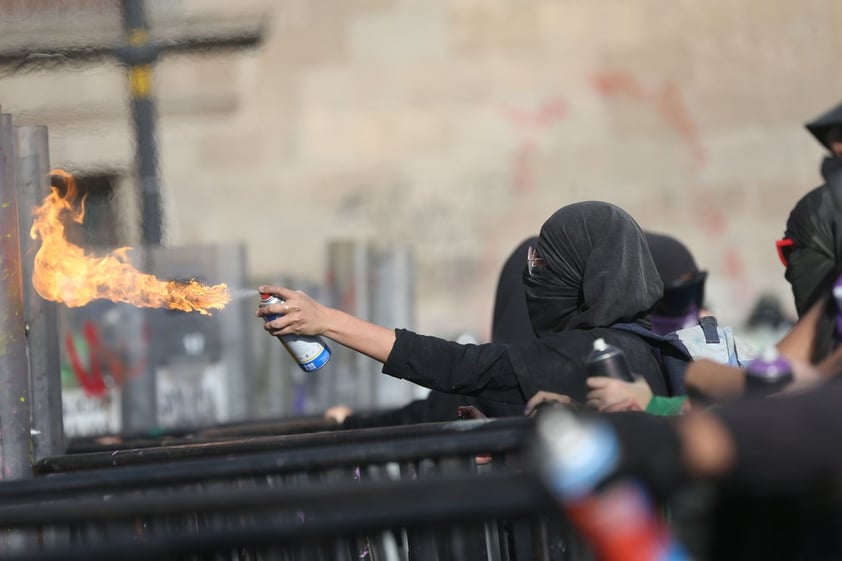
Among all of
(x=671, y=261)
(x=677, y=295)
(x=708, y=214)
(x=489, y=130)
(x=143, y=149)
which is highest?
(x=489, y=130)

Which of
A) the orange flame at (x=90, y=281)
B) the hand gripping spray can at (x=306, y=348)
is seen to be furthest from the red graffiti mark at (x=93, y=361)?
the hand gripping spray can at (x=306, y=348)

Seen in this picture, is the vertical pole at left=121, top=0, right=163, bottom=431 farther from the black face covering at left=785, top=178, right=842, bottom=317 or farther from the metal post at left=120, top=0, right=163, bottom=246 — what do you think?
the black face covering at left=785, top=178, right=842, bottom=317

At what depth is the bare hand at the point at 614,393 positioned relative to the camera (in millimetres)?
3129

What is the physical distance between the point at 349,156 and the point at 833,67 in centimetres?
433

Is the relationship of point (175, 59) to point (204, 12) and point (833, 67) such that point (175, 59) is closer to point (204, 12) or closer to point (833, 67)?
point (204, 12)

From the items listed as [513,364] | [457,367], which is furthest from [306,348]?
[513,364]

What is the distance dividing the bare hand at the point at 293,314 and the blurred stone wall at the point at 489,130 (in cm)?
734

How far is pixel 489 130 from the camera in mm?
11719

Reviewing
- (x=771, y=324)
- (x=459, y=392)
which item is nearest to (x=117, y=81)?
(x=771, y=324)

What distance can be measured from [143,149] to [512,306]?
14.8ft

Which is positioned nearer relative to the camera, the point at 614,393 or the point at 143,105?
the point at 614,393

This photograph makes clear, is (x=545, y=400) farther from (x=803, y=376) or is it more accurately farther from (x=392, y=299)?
(x=392, y=299)

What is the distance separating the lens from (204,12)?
35.9ft

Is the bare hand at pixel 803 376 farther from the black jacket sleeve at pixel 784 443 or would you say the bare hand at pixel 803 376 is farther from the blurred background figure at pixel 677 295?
the blurred background figure at pixel 677 295
